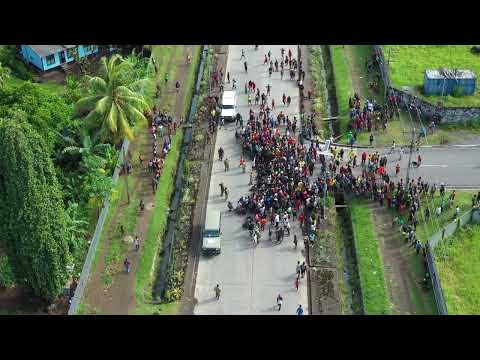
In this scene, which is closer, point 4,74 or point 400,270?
point 400,270

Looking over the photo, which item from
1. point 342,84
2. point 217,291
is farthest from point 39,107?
point 342,84

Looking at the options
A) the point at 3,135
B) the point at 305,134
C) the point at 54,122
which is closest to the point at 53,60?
the point at 54,122

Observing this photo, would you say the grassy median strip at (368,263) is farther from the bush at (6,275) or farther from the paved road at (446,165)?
the bush at (6,275)

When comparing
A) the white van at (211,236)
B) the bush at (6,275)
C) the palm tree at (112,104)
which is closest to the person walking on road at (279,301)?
the white van at (211,236)

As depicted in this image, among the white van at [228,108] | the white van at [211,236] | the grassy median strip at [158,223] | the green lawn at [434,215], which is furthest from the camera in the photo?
the white van at [228,108]

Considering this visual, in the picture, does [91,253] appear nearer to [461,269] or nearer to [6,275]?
[6,275]

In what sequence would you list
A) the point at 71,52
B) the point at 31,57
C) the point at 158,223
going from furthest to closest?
the point at 31,57
the point at 71,52
the point at 158,223
